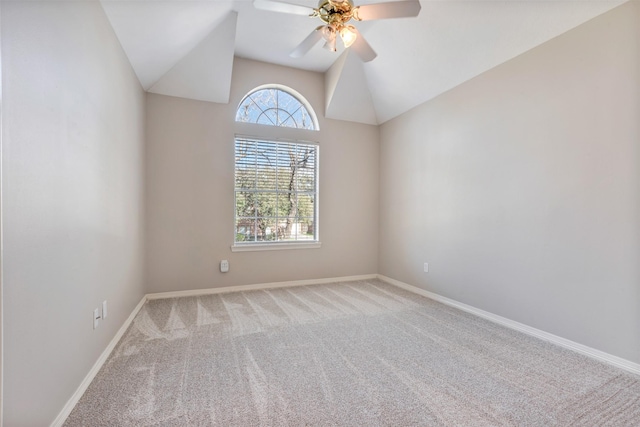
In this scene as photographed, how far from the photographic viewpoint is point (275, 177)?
420 cm

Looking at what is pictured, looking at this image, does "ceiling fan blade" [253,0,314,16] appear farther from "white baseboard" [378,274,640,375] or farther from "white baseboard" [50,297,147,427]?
"white baseboard" [378,274,640,375]

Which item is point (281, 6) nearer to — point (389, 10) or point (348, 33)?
point (348, 33)

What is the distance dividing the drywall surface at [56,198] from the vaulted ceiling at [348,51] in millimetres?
547

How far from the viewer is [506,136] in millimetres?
2795

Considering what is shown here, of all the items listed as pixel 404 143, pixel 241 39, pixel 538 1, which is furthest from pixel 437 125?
pixel 241 39

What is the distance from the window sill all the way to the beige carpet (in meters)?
1.13

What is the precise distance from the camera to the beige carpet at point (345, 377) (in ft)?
4.98

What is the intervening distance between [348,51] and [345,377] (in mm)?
3663

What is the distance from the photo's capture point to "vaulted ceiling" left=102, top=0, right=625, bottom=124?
235 cm

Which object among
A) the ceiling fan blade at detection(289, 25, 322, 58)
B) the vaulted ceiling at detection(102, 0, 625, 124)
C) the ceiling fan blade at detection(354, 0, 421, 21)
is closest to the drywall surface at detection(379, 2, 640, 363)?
the vaulted ceiling at detection(102, 0, 625, 124)

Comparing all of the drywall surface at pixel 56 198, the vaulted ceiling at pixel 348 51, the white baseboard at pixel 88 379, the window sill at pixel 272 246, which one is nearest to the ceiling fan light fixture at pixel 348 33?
the vaulted ceiling at pixel 348 51

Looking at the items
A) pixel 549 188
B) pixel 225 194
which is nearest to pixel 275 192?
pixel 225 194

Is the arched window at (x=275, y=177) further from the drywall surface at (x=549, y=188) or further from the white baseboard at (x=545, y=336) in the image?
the white baseboard at (x=545, y=336)

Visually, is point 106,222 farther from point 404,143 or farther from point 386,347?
point 404,143
